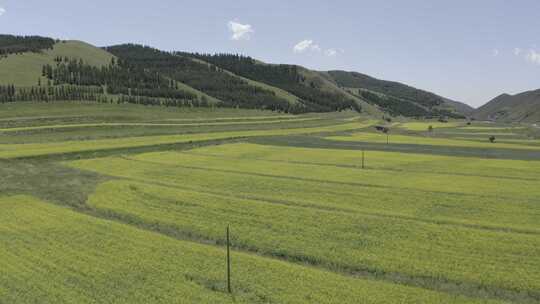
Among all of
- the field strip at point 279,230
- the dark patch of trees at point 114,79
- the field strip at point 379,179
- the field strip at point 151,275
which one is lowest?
the field strip at point 151,275

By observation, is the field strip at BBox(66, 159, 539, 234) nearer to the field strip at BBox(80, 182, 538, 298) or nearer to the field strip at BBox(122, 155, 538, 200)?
the field strip at BBox(122, 155, 538, 200)

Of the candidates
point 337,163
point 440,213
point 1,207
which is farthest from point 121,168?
point 440,213

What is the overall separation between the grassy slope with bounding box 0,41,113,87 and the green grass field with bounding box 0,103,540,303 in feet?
284

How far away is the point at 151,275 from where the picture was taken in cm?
1956

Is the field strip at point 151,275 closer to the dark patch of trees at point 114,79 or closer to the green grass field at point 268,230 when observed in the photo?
the green grass field at point 268,230

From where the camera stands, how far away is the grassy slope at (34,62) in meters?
129

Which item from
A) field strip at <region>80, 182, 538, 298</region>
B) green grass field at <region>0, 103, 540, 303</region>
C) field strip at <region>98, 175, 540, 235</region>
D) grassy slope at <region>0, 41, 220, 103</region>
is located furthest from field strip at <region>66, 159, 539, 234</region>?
grassy slope at <region>0, 41, 220, 103</region>

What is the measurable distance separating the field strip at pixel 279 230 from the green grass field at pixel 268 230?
96 mm

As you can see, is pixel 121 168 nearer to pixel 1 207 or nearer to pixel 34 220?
pixel 1 207

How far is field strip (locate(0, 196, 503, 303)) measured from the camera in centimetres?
1756

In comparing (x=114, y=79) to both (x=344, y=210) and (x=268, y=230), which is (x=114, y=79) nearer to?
(x=344, y=210)

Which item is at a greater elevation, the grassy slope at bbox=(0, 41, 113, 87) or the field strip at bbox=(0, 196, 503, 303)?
the grassy slope at bbox=(0, 41, 113, 87)

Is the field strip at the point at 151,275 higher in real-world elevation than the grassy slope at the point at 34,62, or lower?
lower

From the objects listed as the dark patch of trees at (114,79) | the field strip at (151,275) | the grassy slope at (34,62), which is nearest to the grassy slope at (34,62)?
the grassy slope at (34,62)
